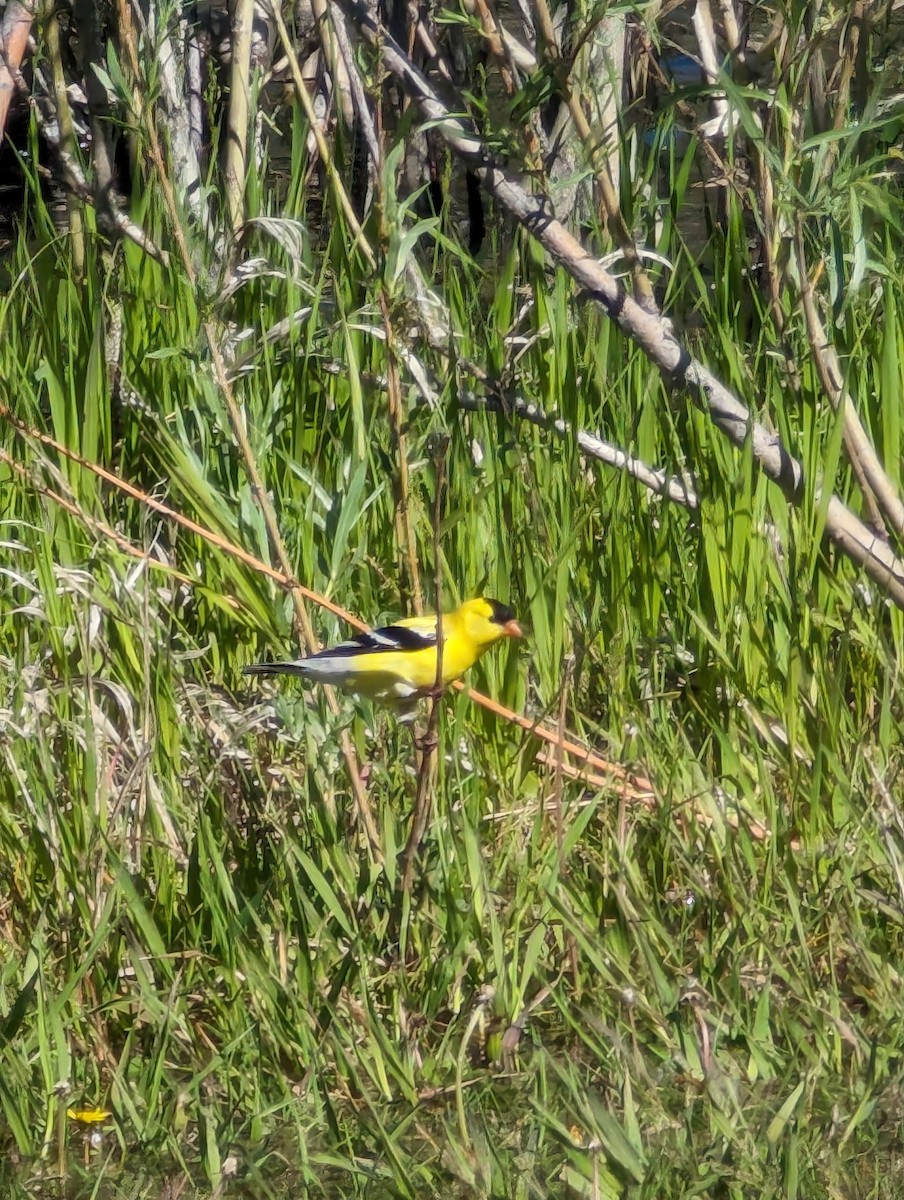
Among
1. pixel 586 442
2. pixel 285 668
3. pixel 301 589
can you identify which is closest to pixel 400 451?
pixel 301 589

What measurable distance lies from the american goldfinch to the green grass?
3.5 inches

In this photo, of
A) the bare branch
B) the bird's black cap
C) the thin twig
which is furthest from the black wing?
the bare branch

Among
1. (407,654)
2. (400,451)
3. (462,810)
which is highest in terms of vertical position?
(400,451)

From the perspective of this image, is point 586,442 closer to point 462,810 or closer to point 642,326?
point 642,326

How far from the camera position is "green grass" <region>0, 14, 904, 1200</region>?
84.4 inches

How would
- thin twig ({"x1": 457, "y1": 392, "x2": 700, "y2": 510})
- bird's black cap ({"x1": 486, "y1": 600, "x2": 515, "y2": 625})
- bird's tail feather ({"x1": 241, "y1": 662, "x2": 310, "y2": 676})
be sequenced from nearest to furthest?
bird's tail feather ({"x1": 241, "y1": 662, "x2": 310, "y2": 676}), bird's black cap ({"x1": 486, "y1": 600, "x2": 515, "y2": 625}), thin twig ({"x1": 457, "y1": 392, "x2": 700, "y2": 510})

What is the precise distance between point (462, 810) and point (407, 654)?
31 centimetres

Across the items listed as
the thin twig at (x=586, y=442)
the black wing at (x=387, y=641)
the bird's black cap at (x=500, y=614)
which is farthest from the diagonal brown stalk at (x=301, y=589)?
the thin twig at (x=586, y=442)

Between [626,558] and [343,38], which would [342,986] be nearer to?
[626,558]

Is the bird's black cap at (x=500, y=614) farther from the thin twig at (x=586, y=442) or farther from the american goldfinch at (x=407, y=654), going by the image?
the thin twig at (x=586, y=442)

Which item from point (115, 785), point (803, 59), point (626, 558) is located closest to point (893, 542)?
point (626, 558)

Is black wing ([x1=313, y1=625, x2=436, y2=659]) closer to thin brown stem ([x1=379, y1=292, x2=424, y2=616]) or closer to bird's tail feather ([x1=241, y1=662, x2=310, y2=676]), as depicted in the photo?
bird's tail feather ([x1=241, y1=662, x2=310, y2=676])

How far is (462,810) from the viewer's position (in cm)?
257

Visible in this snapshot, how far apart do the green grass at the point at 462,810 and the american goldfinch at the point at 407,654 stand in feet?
0.29
